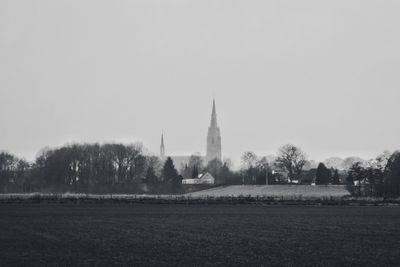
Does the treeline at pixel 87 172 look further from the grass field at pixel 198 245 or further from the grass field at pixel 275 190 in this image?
the grass field at pixel 198 245

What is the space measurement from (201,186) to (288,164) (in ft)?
84.2

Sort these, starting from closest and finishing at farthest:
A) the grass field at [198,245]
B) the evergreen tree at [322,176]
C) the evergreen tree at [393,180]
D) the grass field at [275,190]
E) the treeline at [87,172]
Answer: the grass field at [198,245] → the evergreen tree at [393,180] → the grass field at [275,190] → the treeline at [87,172] → the evergreen tree at [322,176]

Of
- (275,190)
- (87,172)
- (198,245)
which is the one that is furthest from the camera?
(87,172)

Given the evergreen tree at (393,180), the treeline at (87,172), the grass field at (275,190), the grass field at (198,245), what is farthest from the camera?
the treeline at (87,172)

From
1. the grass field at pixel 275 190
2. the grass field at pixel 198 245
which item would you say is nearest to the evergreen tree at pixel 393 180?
the grass field at pixel 275 190

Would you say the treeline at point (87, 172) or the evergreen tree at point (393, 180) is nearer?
the evergreen tree at point (393, 180)

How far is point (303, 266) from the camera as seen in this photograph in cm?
1762

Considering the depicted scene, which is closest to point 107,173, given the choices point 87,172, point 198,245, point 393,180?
point 87,172

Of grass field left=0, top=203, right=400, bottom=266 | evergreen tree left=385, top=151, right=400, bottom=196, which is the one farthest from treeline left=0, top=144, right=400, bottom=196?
grass field left=0, top=203, right=400, bottom=266

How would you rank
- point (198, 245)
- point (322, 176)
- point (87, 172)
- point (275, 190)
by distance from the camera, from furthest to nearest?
point (87, 172) < point (322, 176) < point (275, 190) < point (198, 245)

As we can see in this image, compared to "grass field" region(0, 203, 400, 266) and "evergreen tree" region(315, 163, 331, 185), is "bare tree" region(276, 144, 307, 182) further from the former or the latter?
"grass field" region(0, 203, 400, 266)

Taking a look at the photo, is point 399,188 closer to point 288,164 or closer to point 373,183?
point 373,183

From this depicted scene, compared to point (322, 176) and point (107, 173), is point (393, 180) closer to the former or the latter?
point (322, 176)

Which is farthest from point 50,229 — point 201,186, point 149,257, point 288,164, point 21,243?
point 288,164
